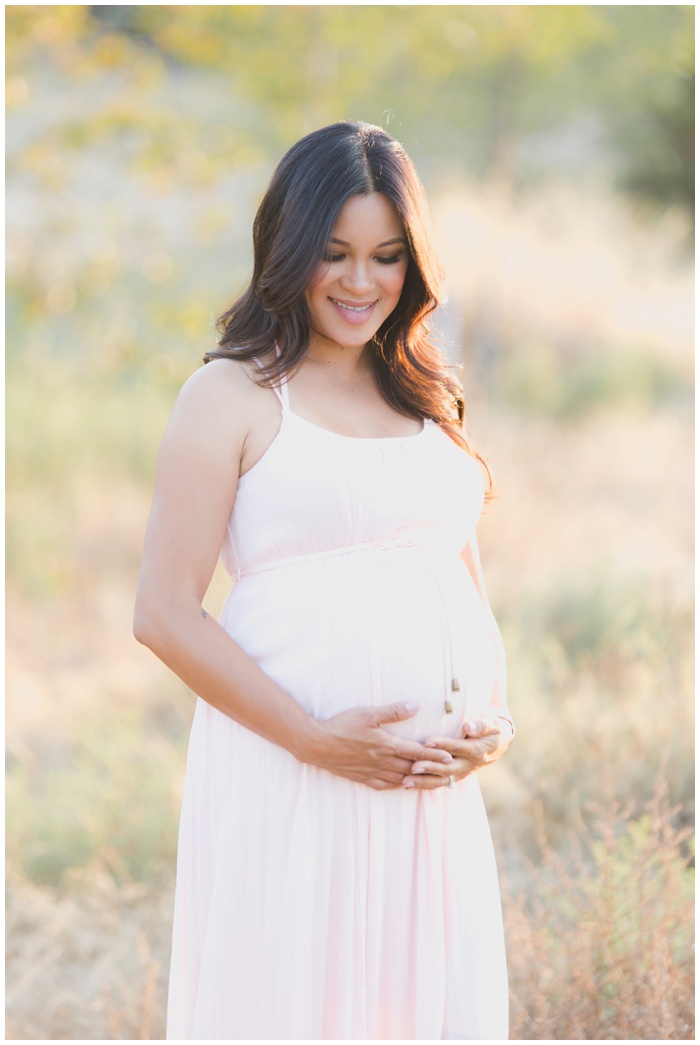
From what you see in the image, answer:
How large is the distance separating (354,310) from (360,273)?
0.09 m

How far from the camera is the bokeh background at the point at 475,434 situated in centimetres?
324

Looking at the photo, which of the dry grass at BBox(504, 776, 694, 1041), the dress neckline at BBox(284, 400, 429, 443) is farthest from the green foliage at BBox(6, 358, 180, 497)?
the dress neckline at BBox(284, 400, 429, 443)

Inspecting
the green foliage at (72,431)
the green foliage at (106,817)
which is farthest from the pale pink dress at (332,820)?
the green foliage at (72,431)

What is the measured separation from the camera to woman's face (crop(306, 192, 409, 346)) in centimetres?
200

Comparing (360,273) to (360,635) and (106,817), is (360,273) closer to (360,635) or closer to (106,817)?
(360,635)

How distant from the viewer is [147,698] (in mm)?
5199

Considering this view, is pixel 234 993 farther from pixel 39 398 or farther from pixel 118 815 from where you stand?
pixel 39 398

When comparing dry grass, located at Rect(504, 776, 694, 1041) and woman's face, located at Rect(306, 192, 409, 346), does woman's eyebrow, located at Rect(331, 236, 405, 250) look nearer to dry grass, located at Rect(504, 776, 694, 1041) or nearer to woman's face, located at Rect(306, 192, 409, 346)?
woman's face, located at Rect(306, 192, 409, 346)

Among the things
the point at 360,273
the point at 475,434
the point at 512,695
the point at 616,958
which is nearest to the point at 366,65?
the point at 475,434

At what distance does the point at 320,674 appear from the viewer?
1.95 m

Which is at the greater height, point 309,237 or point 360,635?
point 309,237

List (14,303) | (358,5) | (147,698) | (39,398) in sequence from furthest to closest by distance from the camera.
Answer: (14,303), (39,398), (358,5), (147,698)

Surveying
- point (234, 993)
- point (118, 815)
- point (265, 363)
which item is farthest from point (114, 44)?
point (234, 993)

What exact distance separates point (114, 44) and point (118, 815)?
14.4ft
